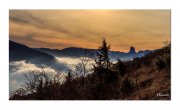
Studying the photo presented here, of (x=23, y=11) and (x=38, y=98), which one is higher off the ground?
(x=23, y=11)

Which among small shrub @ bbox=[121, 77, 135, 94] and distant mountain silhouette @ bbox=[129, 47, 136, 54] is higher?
distant mountain silhouette @ bbox=[129, 47, 136, 54]

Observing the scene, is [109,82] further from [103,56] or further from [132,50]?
[132,50]

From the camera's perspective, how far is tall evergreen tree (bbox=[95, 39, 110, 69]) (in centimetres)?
707

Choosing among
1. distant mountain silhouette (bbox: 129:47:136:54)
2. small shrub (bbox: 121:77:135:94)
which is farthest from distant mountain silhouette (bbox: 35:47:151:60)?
small shrub (bbox: 121:77:135:94)

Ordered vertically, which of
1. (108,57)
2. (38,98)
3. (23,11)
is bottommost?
(38,98)

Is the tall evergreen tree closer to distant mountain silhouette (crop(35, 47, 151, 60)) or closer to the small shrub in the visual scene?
distant mountain silhouette (crop(35, 47, 151, 60))

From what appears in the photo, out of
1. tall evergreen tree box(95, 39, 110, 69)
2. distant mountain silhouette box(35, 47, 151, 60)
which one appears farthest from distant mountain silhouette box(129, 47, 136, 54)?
tall evergreen tree box(95, 39, 110, 69)

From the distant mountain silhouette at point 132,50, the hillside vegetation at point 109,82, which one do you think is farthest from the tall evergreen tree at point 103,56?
the distant mountain silhouette at point 132,50

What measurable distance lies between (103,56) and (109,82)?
31 cm

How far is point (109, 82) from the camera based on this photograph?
713 centimetres

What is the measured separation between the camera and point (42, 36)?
23.5 feet
